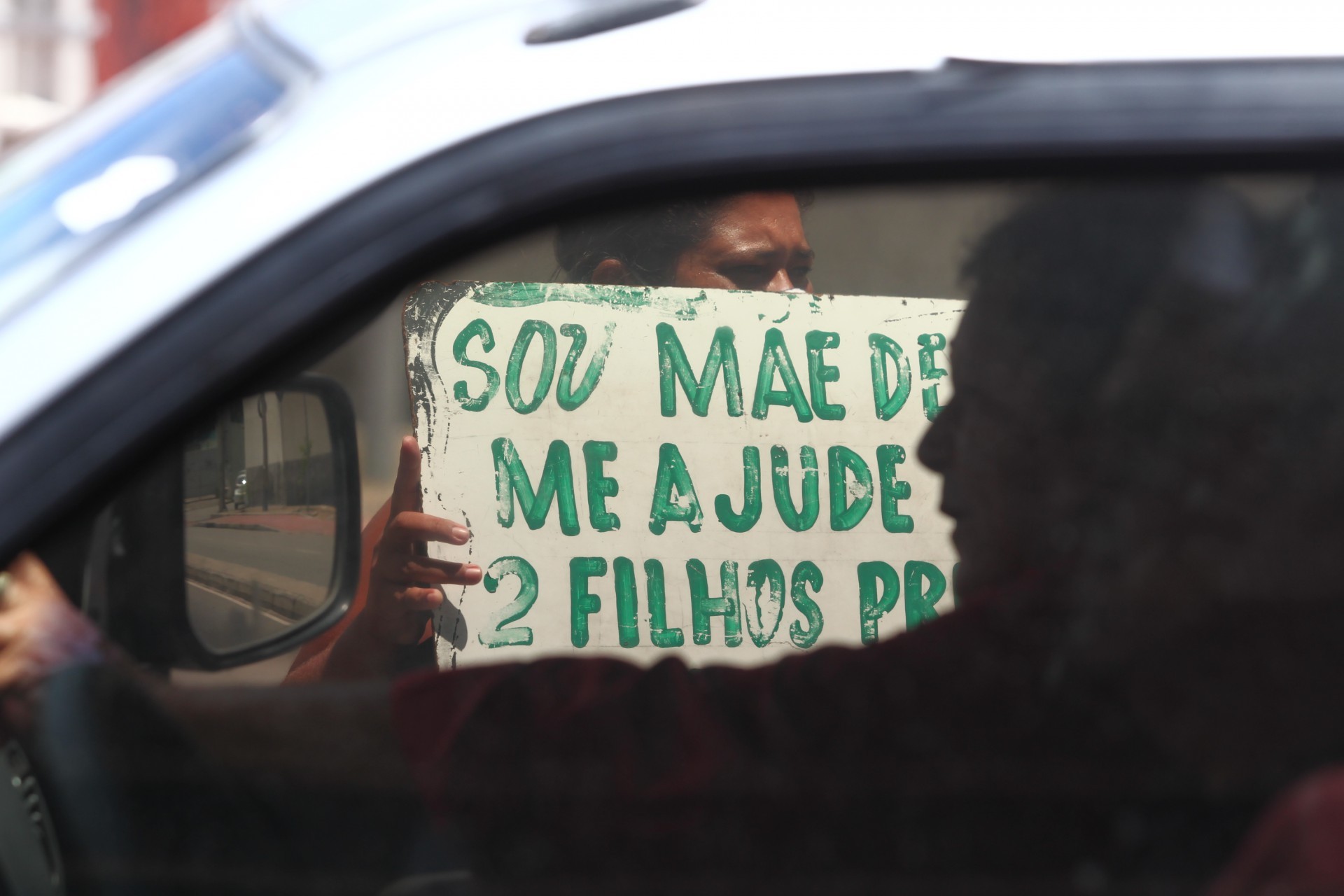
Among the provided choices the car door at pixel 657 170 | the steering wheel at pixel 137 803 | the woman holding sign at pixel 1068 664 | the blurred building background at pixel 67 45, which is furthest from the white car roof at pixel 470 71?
the blurred building background at pixel 67 45

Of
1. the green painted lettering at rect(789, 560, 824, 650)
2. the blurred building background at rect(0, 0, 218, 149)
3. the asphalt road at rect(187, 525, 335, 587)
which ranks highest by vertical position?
the blurred building background at rect(0, 0, 218, 149)

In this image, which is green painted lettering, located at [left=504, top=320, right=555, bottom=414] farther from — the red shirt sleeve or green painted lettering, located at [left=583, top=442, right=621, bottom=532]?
the red shirt sleeve

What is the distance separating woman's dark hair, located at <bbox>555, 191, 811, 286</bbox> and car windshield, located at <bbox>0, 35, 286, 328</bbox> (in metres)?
0.26

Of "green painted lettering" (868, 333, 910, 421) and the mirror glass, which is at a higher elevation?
"green painted lettering" (868, 333, 910, 421)

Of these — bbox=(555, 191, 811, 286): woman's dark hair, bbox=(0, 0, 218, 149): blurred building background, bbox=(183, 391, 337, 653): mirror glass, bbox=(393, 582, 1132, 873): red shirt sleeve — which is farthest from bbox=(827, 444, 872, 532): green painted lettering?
bbox=(0, 0, 218, 149): blurred building background

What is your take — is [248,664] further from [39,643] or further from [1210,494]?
[1210,494]

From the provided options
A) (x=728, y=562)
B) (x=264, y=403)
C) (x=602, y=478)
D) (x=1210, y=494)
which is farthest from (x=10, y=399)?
(x=1210, y=494)

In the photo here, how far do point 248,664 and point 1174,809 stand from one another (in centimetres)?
75

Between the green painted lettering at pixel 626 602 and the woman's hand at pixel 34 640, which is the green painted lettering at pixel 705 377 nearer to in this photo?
the green painted lettering at pixel 626 602

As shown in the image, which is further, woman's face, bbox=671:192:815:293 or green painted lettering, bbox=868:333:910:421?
green painted lettering, bbox=868:333:910:421

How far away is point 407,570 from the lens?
1.02m

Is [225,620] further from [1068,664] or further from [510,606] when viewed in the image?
[1068,664]

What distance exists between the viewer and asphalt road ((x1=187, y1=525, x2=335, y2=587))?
3.08 ft

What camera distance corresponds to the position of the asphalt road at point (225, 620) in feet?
3.11
